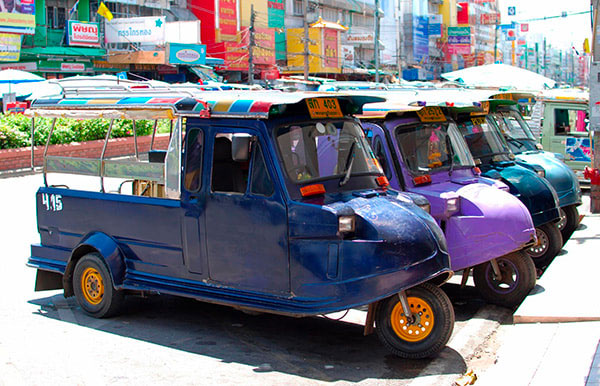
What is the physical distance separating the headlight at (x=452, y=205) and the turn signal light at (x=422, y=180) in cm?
50

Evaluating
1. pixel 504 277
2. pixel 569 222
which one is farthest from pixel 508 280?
pixel 569 222

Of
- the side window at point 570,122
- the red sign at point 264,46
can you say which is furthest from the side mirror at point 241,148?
the red sign at point 264,46

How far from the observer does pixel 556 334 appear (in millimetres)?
6992

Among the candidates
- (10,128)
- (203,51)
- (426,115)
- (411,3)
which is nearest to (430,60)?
(411,3)

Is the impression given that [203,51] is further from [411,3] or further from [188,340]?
[411,3]

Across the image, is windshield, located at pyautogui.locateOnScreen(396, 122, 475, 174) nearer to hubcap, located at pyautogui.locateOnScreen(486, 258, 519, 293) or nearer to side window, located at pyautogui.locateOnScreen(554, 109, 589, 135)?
hubcap, located at pyautogui.locateOnScreen(486, 258, 519, 293)

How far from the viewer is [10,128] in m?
21.8

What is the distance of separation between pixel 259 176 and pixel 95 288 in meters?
2.50

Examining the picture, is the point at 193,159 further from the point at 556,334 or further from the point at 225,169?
the point at 556,334

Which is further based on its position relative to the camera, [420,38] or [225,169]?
[420,38]

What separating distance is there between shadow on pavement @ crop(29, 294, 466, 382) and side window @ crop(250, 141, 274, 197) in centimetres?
147

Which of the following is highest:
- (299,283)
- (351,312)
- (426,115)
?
(426,115)

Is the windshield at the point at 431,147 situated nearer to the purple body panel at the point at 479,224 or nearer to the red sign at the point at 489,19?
the purple body panel at the point at 479,224

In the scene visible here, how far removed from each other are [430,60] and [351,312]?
267 ft
